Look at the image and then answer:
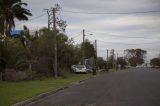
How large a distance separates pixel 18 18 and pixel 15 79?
869 inches

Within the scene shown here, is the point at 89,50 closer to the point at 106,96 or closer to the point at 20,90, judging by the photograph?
the point at 20,90

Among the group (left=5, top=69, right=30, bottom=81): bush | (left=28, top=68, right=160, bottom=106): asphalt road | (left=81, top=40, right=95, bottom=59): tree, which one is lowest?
Answer: (left=28, top=68, right=160, bottom=106): asphalt road

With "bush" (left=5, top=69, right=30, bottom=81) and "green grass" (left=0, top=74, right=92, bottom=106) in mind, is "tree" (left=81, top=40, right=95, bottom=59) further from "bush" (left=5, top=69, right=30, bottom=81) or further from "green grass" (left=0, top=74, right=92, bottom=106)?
"green grass" (left=0, top=74, right=92, bottom=106)

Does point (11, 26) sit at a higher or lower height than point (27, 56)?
higher

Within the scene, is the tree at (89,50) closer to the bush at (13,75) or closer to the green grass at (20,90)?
the bush at (13,75)

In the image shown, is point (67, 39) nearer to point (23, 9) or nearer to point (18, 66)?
point (23, 9)

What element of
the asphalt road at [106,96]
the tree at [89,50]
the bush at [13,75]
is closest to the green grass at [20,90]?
the asphalt road at [106,96]

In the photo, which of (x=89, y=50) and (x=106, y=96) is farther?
(x=89, y=50)

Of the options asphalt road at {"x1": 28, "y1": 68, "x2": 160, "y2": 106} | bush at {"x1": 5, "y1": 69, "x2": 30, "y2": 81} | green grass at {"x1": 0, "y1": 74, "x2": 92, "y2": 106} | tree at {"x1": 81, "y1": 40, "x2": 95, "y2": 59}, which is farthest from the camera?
tree at {"x1": 81, "y1": 40, "x2": 95, "y2": 59}

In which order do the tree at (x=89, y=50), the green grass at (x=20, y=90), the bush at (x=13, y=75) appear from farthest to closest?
the tree at (x=89, y=50) → the bush at (x=13, y=75) → the green grass at (x=20, y=90)

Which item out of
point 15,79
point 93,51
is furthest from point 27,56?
point 93,51

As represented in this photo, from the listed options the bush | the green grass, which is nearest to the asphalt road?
the green grass

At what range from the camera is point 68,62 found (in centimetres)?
5953

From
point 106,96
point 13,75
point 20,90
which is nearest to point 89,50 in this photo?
point 13,75
